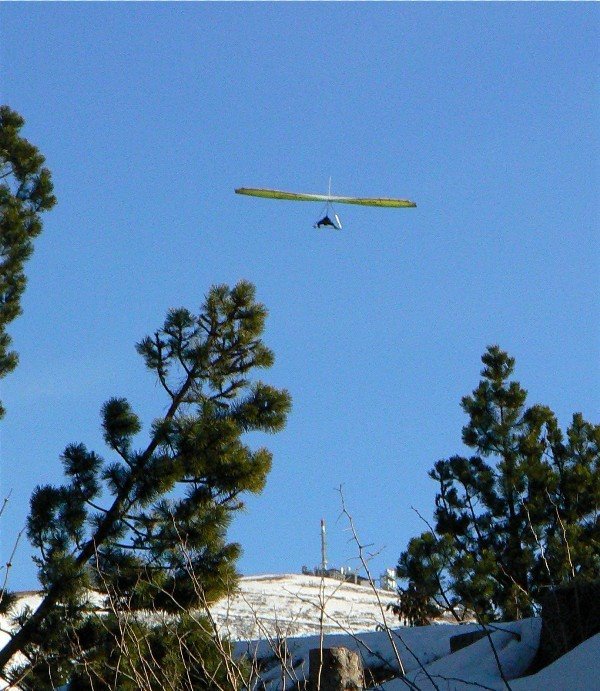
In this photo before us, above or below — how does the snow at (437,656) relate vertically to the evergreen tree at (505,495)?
below

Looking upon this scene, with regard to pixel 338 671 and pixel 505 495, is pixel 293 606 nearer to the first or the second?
pixel 505 495

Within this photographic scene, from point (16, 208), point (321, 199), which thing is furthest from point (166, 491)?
point (16, 208)

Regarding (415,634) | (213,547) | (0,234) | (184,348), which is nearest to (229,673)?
(415,634)

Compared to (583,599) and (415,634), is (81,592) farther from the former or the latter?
(583,599)

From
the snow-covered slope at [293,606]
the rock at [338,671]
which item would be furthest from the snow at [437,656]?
the snow-covered slope at [293,606]

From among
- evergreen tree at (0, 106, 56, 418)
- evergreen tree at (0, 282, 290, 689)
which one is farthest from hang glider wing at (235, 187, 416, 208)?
evergreen tree at (0, 106, 56, 418)

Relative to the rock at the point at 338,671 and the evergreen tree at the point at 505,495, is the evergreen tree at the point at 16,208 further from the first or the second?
the rock at the point at 338,671
